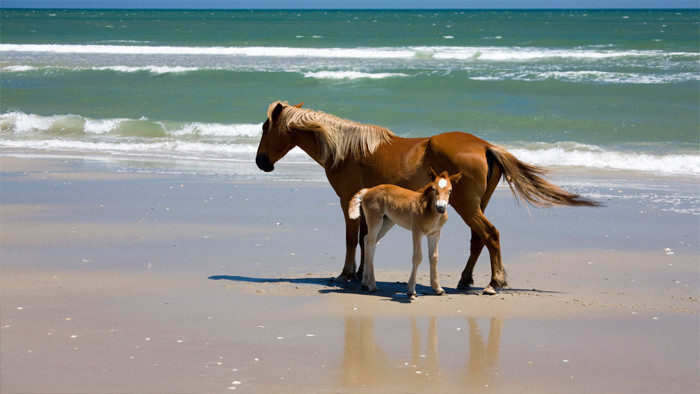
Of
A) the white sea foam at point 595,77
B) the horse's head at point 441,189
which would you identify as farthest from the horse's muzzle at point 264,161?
the white sea foam at point 595,77

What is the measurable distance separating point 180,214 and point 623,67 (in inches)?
960

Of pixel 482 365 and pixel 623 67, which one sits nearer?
pixel 482 365

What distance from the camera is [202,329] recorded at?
5367mm

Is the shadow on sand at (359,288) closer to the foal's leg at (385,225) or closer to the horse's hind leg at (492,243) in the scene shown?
the horse's hind leg at (492,243)

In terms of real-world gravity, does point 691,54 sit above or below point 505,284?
above

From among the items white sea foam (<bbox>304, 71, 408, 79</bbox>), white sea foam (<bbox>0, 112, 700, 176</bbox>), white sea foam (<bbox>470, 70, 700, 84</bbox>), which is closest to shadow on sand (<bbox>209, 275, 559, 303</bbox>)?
white sea foam (<bbox>0, 112, 700, 176</bbox>)

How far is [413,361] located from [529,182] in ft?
7.69

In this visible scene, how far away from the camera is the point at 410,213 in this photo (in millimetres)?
6031

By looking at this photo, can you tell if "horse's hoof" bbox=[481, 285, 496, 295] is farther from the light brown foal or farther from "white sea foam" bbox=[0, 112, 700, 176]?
"white sea foam" bbox=[0, 112, 700, 176]

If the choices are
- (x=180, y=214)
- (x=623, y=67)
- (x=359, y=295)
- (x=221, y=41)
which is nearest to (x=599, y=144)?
(x=180, y=214)

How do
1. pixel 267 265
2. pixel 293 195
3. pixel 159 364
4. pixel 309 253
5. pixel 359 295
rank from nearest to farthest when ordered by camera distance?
pixel 159 364 < pixel 359 295 < pixel 267 265 < pixel 309 253 < pixel 293 195

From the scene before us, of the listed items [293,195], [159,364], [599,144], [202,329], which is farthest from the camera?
[599,144]

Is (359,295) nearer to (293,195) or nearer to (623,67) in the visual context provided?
(293,195)

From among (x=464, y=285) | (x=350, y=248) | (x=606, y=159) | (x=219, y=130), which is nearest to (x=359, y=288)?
(x=350, y=248)
